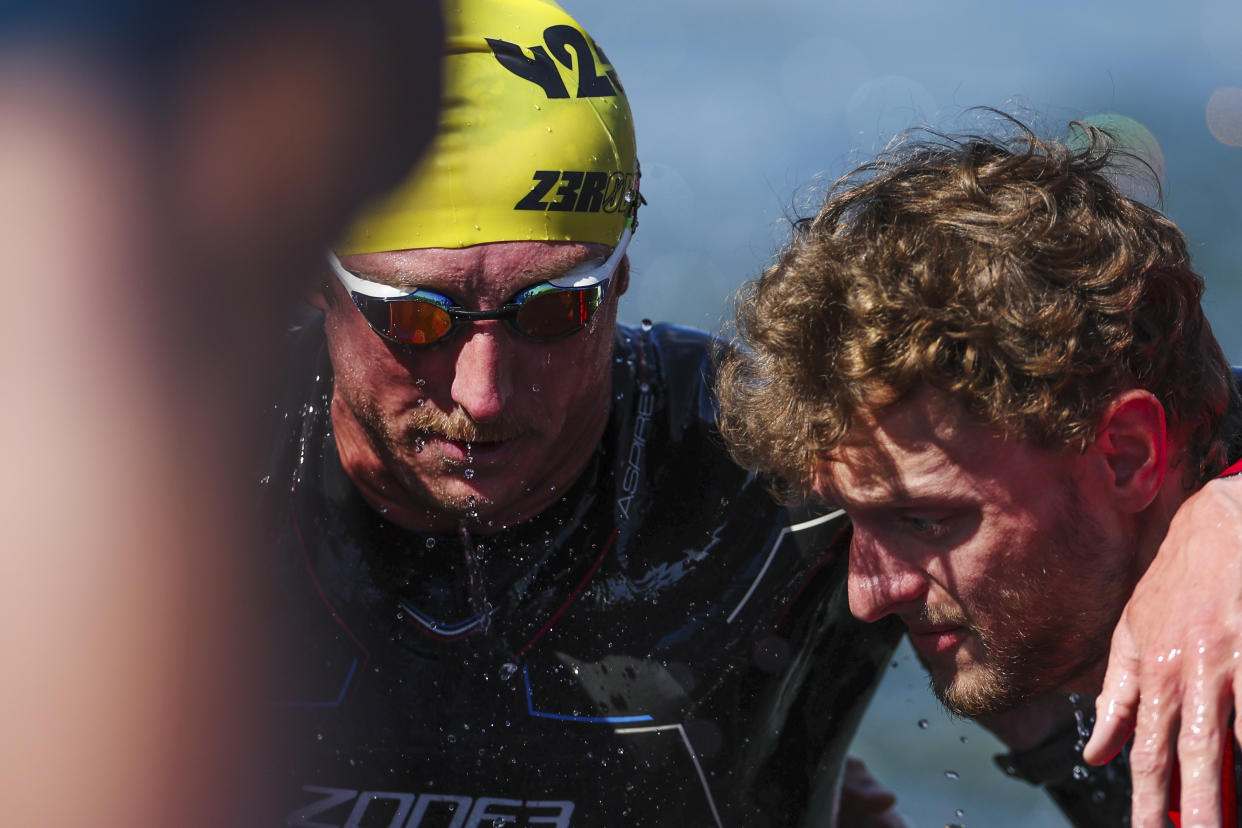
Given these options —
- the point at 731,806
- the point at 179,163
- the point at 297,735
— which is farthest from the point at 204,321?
the point at 731,806

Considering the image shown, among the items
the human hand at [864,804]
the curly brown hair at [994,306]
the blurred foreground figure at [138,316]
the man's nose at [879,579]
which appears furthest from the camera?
the human hand at [864,804]

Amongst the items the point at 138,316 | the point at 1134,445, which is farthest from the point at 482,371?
the point at 138,316

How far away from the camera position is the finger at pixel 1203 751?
1.57 metres

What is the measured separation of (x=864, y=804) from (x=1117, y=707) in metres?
1.53

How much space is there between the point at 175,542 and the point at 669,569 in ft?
6.66

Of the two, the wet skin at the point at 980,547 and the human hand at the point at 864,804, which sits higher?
the wet skin at the point at 980,547

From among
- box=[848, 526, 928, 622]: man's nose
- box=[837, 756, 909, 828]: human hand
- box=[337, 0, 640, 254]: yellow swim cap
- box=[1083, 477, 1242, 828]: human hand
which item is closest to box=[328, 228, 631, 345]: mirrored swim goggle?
box=[337, 0, 640, 254]: yellow swim cap

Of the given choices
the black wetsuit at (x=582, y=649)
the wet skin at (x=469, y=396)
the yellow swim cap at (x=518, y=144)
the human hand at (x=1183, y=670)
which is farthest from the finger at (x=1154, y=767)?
the yellow swim cap at (x=518, y=144)

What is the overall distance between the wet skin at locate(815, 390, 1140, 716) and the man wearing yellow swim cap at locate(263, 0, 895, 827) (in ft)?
1.23

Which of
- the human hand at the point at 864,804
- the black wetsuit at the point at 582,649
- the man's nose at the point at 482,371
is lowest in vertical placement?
the human hand at the point at 864,804

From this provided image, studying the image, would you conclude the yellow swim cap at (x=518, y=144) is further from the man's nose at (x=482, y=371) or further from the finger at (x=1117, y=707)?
the finger at (x=1117, y=707)

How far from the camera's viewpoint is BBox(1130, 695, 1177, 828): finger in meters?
1.67

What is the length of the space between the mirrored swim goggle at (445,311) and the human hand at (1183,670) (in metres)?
1.29

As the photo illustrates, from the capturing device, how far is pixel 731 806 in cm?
273
